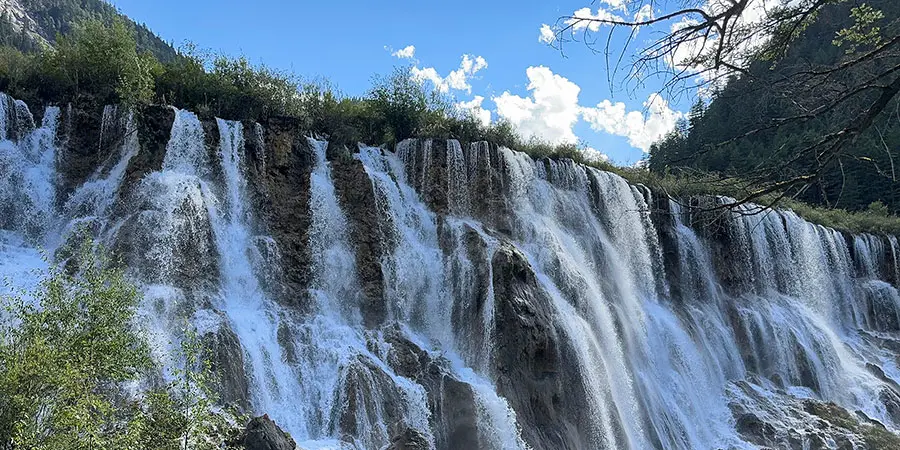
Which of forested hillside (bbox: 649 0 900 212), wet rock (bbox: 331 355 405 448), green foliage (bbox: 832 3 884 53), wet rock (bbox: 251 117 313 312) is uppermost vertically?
wet rock (bbox: 251 117 313 312)

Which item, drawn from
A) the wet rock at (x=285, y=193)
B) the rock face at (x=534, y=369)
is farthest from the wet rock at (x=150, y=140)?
the rock face at (x=534, y=369)

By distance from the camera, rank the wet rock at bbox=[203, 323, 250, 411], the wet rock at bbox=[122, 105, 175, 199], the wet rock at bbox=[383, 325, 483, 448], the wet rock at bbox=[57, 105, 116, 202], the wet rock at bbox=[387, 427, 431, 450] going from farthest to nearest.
Answer: the wet rock at bbox=[57, 105, 116, 202] < the wet rock at bbox=[122, 105, 175, 199] < the wet rock at bbox=[383, 325, 483, 448] < the wet rock at bbox=[203, 323, 250, 411] < the wet rock at bbox=[387, 427, 431, 450]

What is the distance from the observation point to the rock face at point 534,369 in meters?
14.7

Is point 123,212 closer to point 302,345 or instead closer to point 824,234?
point 302,345

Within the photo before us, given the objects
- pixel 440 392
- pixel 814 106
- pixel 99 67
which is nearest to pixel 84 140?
pixel 99 67

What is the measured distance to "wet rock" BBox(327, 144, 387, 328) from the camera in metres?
16.3

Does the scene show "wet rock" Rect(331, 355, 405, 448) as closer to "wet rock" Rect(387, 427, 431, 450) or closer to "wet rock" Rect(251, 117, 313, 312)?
"wet rock" Rect(387, 427, 431, 450)

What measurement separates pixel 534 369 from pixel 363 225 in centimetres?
637

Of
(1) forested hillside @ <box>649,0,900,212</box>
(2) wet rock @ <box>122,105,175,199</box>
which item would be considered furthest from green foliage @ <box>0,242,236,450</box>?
(2) wet rock @ <box>122,105,175,199</box>

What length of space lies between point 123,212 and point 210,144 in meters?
3.10

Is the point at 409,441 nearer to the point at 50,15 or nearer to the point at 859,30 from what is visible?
the point at 859,30

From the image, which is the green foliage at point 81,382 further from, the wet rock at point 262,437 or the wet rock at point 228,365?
the wet rock at point 228,365

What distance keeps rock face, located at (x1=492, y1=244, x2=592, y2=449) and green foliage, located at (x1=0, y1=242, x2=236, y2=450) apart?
8384mm

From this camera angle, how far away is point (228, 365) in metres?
12.3
